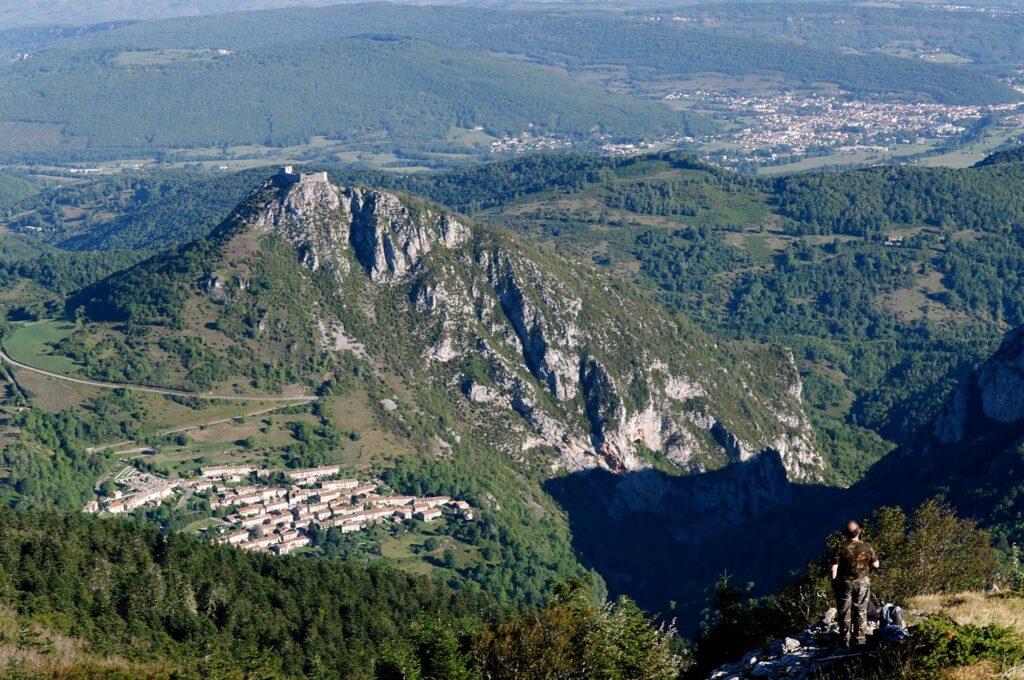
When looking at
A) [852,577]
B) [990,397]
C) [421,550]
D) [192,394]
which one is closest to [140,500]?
[192,394]

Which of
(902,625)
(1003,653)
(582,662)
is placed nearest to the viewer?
(1003,653)

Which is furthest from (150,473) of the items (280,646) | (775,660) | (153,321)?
(775,660)

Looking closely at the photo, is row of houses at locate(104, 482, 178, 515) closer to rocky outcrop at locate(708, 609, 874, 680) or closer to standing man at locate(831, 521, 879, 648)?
rocky outcrop at locate(708, 609, 874, 680)

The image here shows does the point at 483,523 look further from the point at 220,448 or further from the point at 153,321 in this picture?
the point at 153,321

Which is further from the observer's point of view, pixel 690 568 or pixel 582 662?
pixel 690 568

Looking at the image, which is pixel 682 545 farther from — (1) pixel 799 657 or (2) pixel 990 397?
(1) pixel 799 657

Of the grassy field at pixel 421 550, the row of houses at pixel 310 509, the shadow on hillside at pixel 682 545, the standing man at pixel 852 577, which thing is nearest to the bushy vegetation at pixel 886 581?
the standing man at pixel 852 577

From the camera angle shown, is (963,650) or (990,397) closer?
(963,650)
